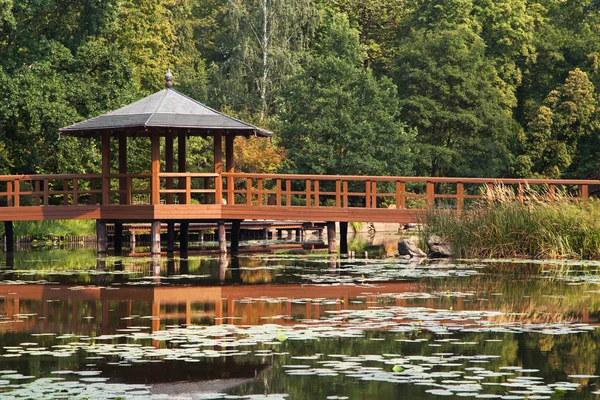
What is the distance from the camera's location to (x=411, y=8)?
2463 inches

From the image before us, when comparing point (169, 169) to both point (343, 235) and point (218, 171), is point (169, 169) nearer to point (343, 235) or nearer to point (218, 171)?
point (218, 171)

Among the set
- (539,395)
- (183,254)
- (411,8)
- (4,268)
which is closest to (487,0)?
(411,8)

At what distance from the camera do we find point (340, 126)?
150 ft

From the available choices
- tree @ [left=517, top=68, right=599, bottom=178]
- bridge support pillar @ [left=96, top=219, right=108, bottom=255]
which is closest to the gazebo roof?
bridge support pillar @ [left=96, top=219, right=108, bottom=255]

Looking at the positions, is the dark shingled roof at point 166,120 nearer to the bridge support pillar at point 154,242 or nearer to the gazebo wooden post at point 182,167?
the gazebo wooden post at point 182,167

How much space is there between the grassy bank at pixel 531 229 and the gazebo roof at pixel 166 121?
674cm

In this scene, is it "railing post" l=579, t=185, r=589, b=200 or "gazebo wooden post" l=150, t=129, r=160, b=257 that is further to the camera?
"gazebo wooden post" l=150, t=129, r=160, b=257

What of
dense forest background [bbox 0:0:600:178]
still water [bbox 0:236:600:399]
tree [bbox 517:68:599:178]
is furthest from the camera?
tree [bbox 517:68:599:178]

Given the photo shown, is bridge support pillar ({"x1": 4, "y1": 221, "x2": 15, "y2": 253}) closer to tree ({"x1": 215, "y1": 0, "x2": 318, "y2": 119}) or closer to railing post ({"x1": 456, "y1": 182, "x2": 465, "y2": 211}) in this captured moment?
railing post ({"x1": 456, "y1": 182, "x2": 465, "y2": 211})

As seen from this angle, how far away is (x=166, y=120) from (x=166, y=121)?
84 millimetres

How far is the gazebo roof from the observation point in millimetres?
27688

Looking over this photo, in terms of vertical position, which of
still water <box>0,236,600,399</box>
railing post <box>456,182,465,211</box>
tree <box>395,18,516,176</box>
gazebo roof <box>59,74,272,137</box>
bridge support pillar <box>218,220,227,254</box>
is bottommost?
still water <box>0,236,600,399</box>

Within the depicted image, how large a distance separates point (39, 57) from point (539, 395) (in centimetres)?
2959

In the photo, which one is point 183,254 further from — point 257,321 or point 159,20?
point 159,20
